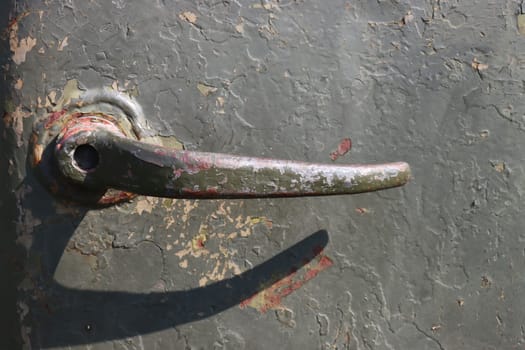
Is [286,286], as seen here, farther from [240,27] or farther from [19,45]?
[19,45]

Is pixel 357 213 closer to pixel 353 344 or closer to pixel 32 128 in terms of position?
pixel 353 344

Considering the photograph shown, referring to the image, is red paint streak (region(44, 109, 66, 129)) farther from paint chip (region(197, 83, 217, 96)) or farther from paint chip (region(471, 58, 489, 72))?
paint chip (region(471, 58, 489, 72))

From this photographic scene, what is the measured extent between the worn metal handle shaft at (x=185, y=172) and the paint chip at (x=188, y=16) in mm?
168

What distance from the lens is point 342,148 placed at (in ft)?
2.71

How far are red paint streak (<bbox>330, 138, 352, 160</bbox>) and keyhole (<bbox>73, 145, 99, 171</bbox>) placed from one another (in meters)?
0.30

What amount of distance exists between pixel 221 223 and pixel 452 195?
1.05 feet

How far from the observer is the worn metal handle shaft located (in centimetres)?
66

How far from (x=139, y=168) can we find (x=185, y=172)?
0.05 metres

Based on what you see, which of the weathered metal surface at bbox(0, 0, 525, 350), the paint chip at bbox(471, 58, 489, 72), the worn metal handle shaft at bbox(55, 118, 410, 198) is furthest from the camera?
the paint chip at bbox(471, 58, 489, 72)

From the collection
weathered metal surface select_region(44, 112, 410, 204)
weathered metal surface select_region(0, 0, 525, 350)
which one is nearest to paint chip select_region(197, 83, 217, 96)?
weathered metal surface select_region(0, 0, 525, 350)

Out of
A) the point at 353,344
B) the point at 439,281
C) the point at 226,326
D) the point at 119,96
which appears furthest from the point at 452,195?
the point at 119,96

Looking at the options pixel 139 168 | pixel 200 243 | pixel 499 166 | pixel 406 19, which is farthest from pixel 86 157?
pixel 499 166

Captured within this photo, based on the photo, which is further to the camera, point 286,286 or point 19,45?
point 286,286

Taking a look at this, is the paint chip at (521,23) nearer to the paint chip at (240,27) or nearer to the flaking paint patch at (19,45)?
the paint chip at (240,27)
